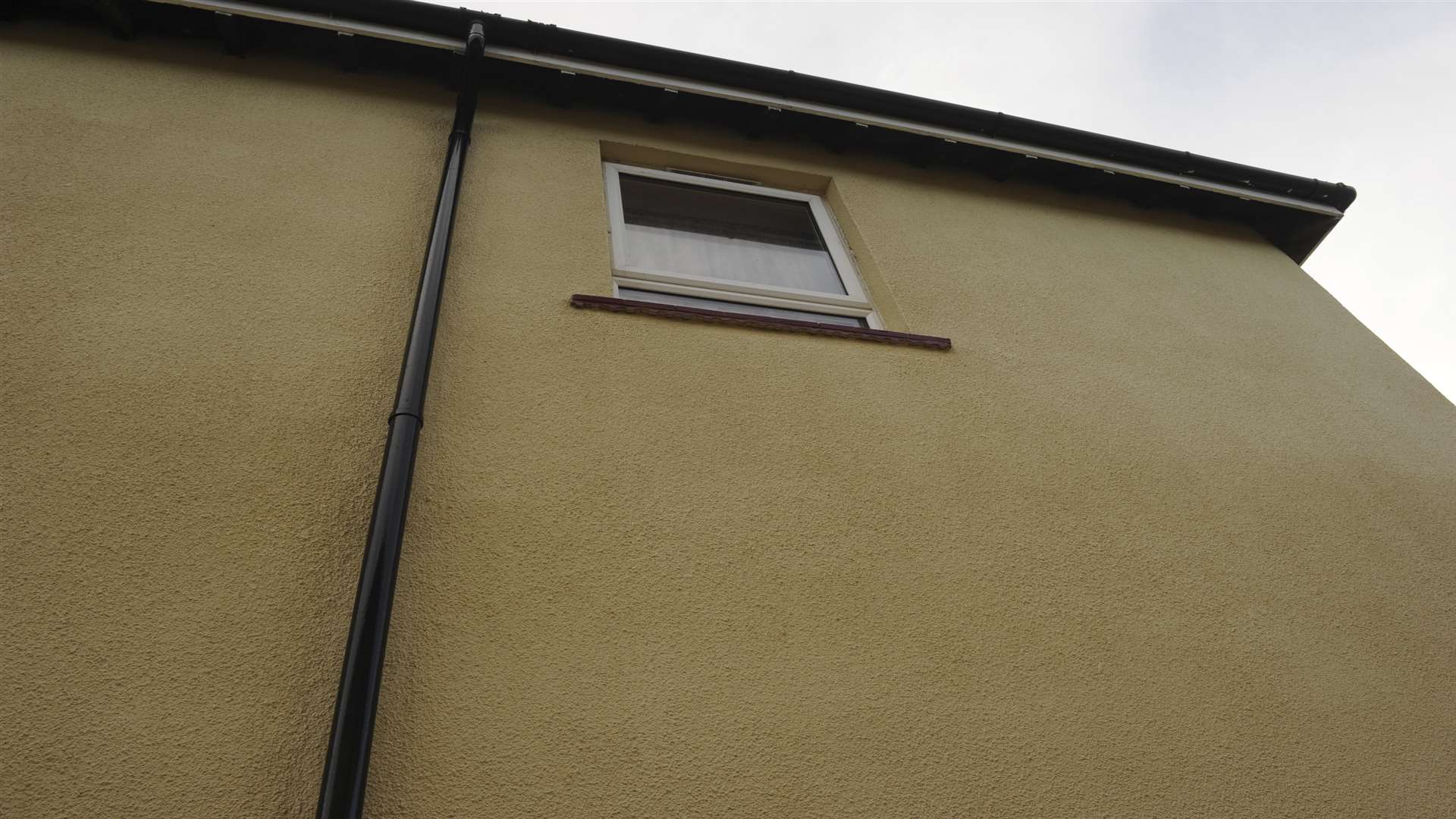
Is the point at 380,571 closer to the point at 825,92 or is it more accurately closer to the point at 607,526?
the point at 607,526

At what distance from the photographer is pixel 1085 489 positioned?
9.40 ft

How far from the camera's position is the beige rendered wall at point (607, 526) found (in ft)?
5.82

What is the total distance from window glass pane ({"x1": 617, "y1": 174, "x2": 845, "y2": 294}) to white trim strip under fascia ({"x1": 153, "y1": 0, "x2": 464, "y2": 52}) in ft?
4.08

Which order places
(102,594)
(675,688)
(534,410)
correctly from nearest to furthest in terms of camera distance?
1. (102,594)
2. (675,688)
3. (534,410)

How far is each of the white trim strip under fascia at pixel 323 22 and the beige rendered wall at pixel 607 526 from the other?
11.9 inches

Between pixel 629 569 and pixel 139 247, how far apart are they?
7.07 ft

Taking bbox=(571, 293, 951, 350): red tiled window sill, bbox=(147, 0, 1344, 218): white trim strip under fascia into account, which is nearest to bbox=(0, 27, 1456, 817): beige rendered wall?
bbox=(571, 293, 951, 350): red tiled window sill

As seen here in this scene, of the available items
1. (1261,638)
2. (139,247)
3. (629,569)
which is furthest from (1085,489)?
(139,247)

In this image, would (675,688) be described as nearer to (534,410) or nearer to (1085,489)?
(534,410)

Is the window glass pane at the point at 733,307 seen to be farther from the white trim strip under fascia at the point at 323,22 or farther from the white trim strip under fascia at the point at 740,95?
the white trim strip under fascia at the point at 323,22

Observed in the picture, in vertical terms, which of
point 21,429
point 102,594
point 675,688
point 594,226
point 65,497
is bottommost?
point 675,688

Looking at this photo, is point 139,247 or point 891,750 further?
point 139,247

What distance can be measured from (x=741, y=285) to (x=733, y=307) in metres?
0.13

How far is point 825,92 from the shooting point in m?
4.70
